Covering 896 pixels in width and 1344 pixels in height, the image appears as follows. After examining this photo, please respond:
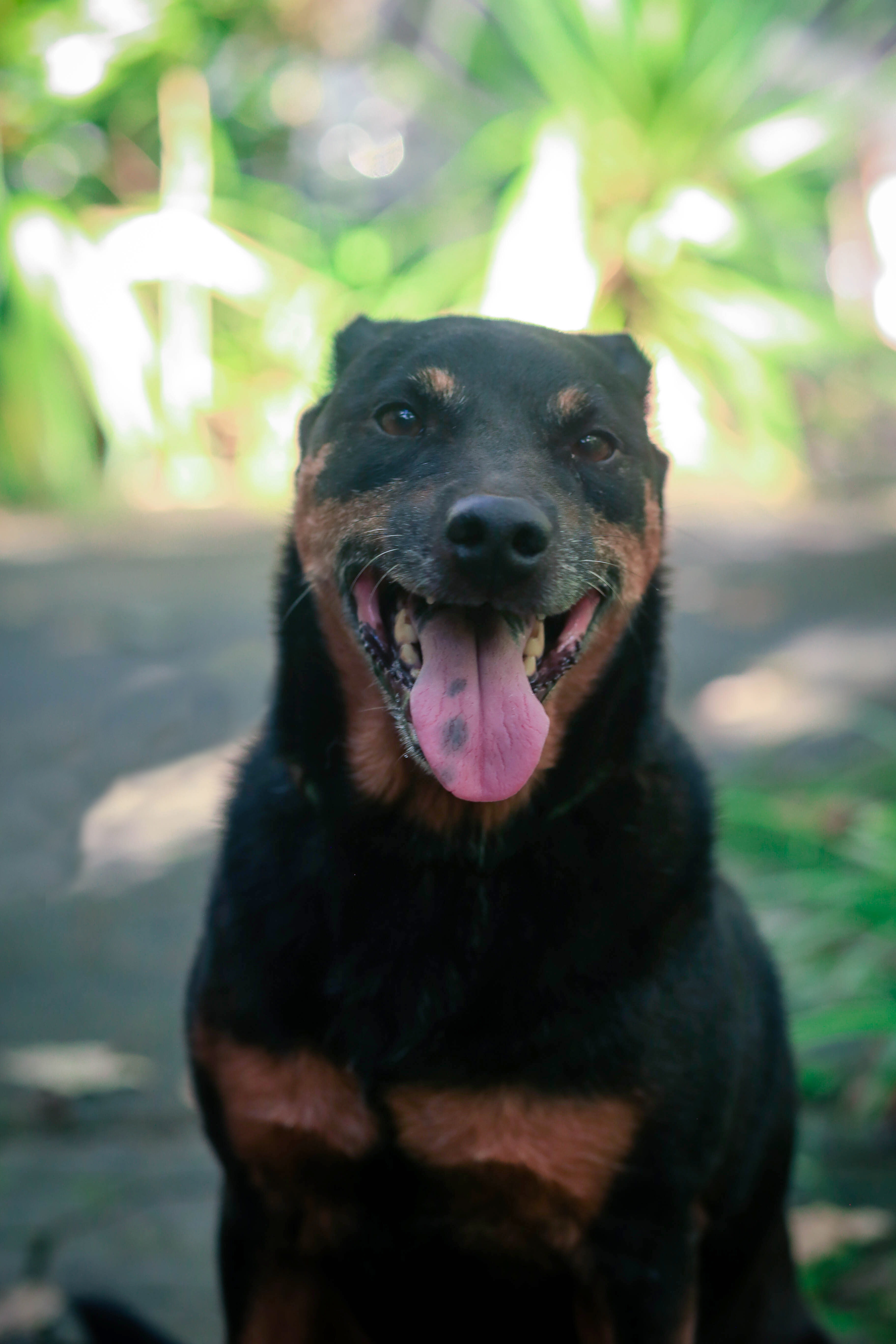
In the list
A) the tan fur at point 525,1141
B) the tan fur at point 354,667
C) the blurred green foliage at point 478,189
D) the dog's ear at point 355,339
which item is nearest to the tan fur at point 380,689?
the tan fur at point 354,667

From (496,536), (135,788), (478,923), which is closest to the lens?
(496,536)

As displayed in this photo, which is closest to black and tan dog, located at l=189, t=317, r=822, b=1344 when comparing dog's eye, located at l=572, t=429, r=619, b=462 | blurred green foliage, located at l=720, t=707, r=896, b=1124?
dog's eye, located at l=572, t=429, r=619, b=462

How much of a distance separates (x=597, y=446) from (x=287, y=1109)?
1135 millimetres

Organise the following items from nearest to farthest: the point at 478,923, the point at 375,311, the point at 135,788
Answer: the point at 478,923, the point at 135,788, the point at 375,311

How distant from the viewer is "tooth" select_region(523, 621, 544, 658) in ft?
6.38

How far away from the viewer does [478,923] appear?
1912mm

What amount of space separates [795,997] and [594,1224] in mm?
1683

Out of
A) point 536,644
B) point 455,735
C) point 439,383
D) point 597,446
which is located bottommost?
point 455,735

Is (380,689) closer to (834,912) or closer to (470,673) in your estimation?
(470,673)

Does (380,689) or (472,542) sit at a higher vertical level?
(472,542)

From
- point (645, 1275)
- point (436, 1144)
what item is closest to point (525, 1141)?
point (436, 1144)

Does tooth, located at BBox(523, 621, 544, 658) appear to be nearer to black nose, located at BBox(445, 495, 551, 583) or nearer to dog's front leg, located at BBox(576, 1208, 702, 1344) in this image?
black nose, located at BBox(445, 495, 551, 583)

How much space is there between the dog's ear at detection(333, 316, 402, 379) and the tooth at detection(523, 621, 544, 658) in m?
0.60

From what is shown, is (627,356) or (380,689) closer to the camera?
(380,689)
